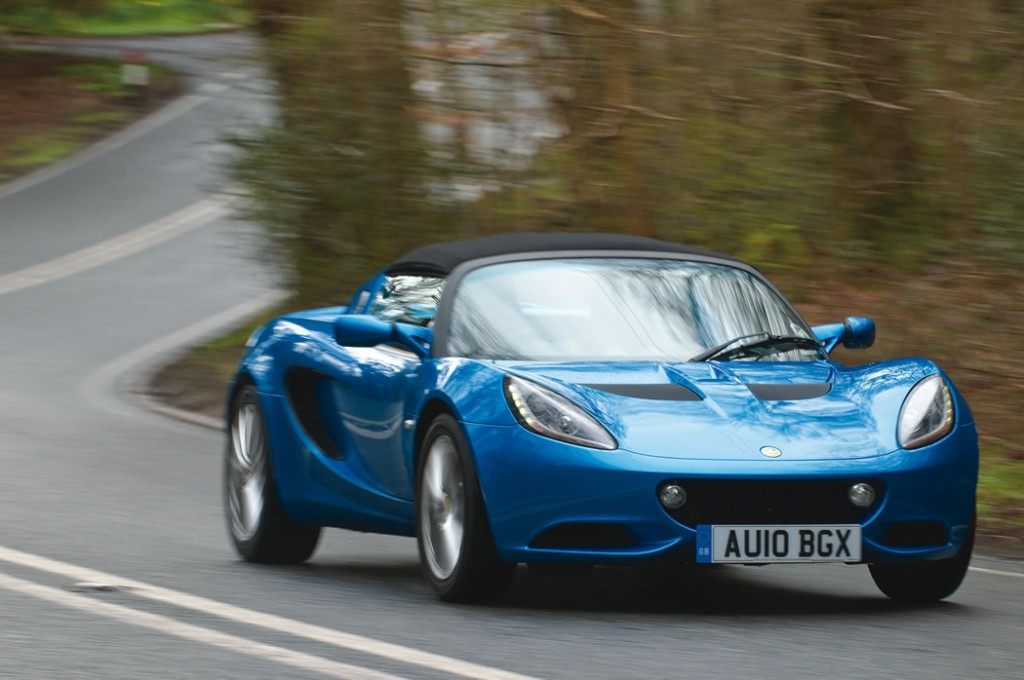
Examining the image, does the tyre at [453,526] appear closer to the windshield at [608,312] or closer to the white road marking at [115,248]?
the windshield at [608,312]

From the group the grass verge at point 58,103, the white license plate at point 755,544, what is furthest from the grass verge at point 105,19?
the white license plate at point 755,544

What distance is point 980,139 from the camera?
1418 centimetres

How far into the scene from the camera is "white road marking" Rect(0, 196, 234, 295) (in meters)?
23.0

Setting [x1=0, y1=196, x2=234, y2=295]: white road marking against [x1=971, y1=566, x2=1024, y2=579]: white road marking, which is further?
[x1=0, y1=196, x2=234, y2=295]: white road marking

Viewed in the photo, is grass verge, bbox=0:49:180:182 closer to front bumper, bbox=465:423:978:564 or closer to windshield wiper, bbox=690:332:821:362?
windshield wiper, bbox=690:332:821:362

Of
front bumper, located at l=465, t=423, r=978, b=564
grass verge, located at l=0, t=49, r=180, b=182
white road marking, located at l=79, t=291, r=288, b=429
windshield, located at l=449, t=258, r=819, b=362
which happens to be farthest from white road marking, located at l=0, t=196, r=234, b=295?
front bumper, located at l=465, t=423, r=978, b=564

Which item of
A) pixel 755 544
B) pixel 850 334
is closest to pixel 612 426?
pixel 755 544

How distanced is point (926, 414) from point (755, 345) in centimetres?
81

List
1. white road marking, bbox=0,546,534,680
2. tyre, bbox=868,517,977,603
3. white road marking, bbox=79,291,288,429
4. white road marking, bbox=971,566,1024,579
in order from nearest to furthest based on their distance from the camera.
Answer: white road marking, bbox=0,546,534,680
tyre, bbox=868,517,977,603
white road marking, bbox=971,566,1024,579
white road marking, bbox=79,291,288,429

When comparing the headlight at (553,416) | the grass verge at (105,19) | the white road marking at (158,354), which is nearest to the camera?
the headlight at (553,416)

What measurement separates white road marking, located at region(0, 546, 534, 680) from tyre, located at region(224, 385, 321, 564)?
3.07 ft

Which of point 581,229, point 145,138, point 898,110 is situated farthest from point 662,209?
point 145,138

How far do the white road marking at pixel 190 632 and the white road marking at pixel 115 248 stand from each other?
14517 mm

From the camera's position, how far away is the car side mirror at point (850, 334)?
793cm
